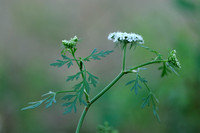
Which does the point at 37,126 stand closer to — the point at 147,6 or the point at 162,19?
the point at 162,19

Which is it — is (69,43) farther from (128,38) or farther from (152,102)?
(152,102)

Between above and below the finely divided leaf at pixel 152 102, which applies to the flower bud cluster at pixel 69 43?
above

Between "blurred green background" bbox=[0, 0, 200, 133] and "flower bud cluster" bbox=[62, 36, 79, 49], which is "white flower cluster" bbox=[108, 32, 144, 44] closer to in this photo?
"flower bud cluster" bbox=[62, 36, 79, 49]

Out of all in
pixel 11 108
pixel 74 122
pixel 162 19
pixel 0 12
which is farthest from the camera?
pixel 0 12

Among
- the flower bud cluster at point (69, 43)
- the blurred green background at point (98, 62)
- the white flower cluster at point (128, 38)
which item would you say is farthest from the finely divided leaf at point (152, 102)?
the blurred green background at point (98, 62)

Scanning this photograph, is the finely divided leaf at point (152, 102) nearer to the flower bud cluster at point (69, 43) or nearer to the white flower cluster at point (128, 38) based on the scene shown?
the white flower cluster at point (128, 38)

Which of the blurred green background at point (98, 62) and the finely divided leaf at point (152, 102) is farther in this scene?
the blurred green background at point (98, 62)

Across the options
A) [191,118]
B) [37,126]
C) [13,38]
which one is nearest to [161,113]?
[191,118]

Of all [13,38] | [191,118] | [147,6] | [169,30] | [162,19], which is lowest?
[191,118]

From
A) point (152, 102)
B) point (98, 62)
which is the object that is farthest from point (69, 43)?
point (98, 62)
